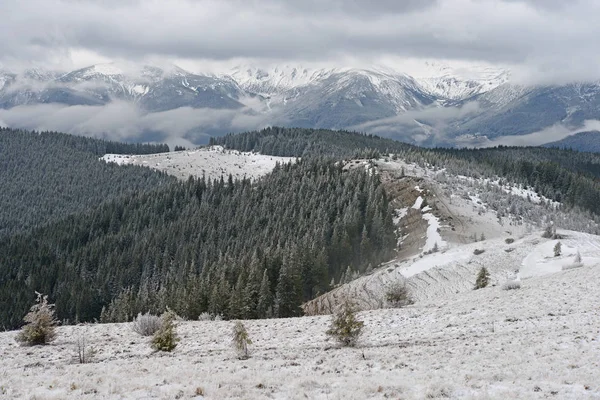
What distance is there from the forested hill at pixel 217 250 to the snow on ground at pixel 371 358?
91.3ft

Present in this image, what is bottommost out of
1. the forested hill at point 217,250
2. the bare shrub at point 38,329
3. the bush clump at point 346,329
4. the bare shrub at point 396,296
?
the forested hill at point 217,250

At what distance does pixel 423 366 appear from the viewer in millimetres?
23250

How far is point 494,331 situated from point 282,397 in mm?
16841

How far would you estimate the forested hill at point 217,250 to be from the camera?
76562 millimetres

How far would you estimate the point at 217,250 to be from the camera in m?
135

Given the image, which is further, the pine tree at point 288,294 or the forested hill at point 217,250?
the forested hill at point 217,250

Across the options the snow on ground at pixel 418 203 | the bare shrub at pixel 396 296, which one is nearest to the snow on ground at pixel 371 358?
the bare shrub at pixel 396 296

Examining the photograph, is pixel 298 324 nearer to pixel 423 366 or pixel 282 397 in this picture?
pixel 423 366

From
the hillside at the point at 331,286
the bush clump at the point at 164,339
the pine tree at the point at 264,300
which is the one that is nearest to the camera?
the hillside at the point at 331,286

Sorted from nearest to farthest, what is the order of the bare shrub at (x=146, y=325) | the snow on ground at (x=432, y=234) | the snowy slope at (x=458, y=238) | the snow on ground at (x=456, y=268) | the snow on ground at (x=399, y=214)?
1. the bare shrub at (x=146, y=325)
2. the snow on ground at (x=456, y=268)
3. the snowy slope at (x=458, y=238)
4. the snow on ground at (x=432, y=234)
5. the snow on ground at (x=399, y=214)

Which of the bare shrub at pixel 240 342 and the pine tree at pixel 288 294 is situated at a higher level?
the bare shrub at pixel 240 342

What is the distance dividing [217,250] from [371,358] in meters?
112

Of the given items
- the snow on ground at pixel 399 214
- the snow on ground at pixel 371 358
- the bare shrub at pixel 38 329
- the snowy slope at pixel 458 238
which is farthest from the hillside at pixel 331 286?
the bare shrub at pixel 38 329

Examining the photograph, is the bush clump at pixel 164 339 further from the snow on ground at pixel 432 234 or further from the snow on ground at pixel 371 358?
the snow on ground at pixel 432 234
